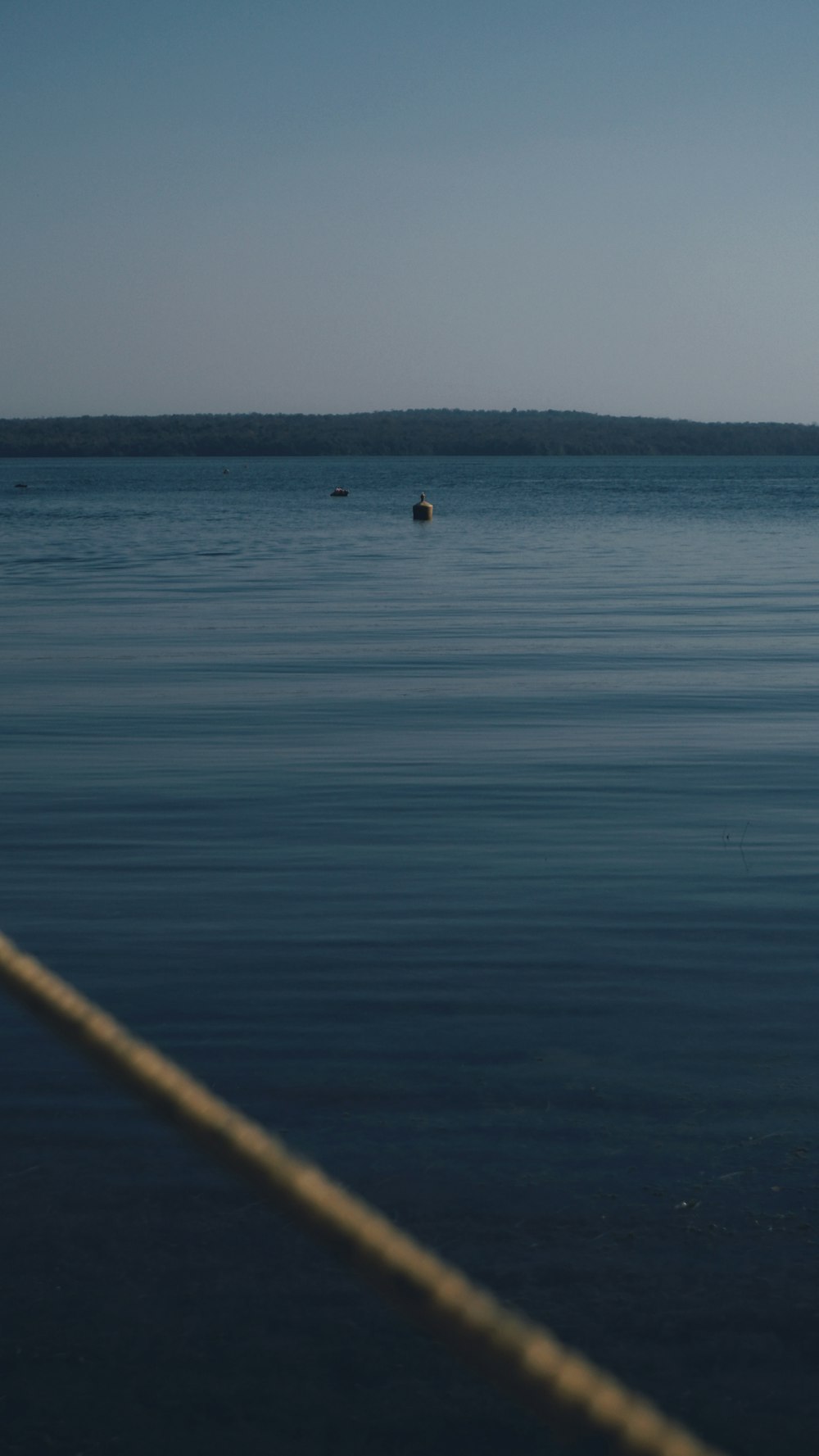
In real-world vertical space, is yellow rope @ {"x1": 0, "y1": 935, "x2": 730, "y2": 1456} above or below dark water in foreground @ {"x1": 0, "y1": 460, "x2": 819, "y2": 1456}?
above

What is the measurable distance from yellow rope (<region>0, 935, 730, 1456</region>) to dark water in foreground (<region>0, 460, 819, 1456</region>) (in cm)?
273

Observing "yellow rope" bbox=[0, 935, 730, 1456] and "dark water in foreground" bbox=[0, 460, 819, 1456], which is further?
"dark water in foreground" bbox=[0, 460, 819, 1456]

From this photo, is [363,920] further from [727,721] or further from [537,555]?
[537,555]

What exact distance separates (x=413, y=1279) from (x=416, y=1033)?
514 cm

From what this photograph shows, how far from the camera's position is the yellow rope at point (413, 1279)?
108cm

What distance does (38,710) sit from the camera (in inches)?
594

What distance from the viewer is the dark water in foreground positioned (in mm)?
4027

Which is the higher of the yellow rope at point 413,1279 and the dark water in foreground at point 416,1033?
the yellow rope at point 413,1279

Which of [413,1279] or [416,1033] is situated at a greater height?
[413,1279]

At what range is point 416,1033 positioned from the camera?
6.24 metres

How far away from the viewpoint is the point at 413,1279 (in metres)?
1.17

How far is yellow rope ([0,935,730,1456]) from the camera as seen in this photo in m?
1.08

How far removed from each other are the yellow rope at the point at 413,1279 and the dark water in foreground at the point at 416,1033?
273cm

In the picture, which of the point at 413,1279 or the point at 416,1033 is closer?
the point at 413,1279
